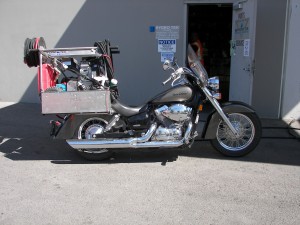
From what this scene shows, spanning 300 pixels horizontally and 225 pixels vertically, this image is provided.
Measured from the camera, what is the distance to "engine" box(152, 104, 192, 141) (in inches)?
204

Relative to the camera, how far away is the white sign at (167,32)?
27.7ft

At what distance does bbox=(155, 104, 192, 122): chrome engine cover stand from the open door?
238 cm

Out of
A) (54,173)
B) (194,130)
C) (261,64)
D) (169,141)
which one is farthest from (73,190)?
(261,64)

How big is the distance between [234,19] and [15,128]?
481 centimetres

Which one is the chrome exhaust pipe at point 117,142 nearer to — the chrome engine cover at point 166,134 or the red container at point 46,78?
the chrome engine cover at point 166,134

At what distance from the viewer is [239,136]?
543 centimetres

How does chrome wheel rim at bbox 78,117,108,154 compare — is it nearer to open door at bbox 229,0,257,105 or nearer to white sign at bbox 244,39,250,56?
open door at bbox 229,0,257,105

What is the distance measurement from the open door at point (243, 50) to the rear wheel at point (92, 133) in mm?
3103

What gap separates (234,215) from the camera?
390 centimetres

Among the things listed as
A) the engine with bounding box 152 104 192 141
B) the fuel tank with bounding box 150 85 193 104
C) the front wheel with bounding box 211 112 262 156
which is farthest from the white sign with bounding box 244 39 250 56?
the engine with bounding box 152 104 192 141

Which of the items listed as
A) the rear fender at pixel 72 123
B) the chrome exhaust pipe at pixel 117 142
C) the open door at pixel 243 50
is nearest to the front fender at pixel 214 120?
the chrome exhaust pipe at pixel 117 142

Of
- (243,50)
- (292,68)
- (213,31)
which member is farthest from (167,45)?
(213,31)

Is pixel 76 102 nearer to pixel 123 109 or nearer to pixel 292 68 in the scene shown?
pixel 123 109

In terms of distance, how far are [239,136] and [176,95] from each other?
1.08m
